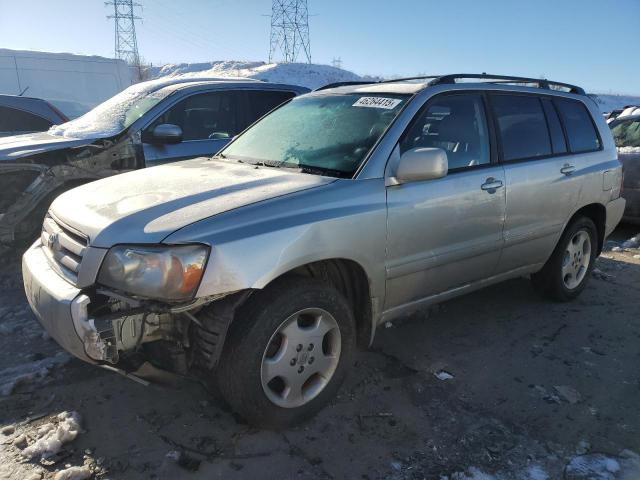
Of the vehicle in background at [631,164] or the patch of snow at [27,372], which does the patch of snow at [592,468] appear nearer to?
the patch of snow at [27,372]

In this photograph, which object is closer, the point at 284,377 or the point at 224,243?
the point at 224,243

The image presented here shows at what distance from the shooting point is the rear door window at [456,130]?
10.6 ft

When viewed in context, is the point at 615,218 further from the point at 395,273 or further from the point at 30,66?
the point at 30,66

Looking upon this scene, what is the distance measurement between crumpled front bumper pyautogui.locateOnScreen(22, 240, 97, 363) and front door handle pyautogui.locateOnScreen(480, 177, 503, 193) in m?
2.46

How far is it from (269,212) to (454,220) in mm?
1321

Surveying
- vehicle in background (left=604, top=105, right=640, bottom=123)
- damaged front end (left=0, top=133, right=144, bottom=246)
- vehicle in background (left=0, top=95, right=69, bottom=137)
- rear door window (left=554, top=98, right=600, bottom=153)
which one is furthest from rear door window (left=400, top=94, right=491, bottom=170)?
vehicle in background (left=0, top=95, right=69, bottom=137)

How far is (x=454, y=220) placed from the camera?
3.25 m

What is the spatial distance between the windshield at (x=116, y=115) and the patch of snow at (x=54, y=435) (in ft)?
10.5

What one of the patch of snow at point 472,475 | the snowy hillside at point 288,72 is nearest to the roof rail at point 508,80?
the patch of snow at point 472,475

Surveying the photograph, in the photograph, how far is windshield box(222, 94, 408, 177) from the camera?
305 centimetres

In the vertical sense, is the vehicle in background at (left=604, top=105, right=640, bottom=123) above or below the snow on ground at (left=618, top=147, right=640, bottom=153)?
above

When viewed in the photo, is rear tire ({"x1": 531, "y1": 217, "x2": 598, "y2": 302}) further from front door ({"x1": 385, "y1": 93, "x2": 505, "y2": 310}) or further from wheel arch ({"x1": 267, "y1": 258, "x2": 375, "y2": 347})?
wheel arch ({"x1": 267, "y1": 258, "x2": 375, "y2": 347})

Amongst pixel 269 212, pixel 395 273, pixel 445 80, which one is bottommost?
pixel 395 273

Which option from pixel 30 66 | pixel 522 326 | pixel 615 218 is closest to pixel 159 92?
pixel 522 326
